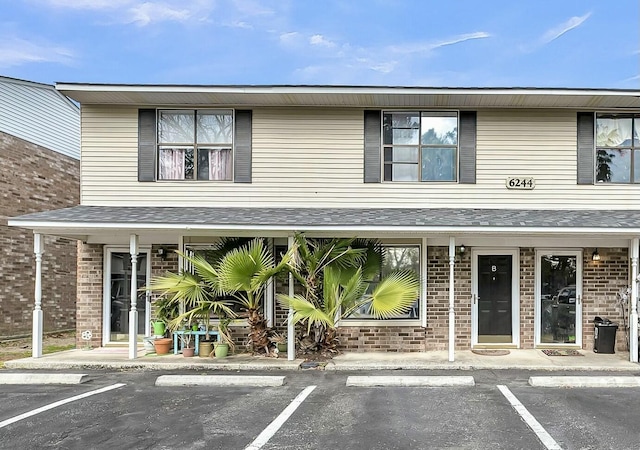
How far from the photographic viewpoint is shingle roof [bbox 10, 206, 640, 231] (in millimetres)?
9078

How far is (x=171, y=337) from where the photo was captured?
10516mm

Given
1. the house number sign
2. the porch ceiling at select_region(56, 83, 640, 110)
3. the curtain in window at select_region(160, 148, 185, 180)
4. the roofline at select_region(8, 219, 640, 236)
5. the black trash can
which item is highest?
the porch ceiling at select_region(56, 83, 640, 110)

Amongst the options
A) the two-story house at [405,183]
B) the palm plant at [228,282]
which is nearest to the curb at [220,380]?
the palm plant at [228,282]

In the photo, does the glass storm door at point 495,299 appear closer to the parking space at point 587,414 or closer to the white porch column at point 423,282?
the white porch column at point 423,282

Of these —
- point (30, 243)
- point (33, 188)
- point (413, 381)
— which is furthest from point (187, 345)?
point (33, 188)

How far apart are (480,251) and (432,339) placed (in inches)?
82.5

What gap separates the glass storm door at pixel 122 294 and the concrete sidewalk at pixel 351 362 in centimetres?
111

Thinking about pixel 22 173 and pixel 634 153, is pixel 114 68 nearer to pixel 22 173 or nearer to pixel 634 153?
pixel 22 173

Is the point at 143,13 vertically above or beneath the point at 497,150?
above

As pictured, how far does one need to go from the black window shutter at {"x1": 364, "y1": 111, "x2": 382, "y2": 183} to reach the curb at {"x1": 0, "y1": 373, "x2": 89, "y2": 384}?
6.48 meters

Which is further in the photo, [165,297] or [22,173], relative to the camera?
[22,173]

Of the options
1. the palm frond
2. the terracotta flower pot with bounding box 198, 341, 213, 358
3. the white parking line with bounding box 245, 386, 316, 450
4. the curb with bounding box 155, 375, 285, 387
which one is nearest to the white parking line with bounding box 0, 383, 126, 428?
the curb with bounding box 155, 375, 285, 387

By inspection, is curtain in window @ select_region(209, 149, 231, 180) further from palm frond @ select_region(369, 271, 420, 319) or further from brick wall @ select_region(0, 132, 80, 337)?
brick wall @ select_region(0, 132, 80, 337)

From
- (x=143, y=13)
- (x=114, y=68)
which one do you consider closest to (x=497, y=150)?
(x=143, y=13)
